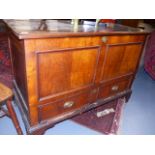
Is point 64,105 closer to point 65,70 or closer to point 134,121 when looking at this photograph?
point 65,70

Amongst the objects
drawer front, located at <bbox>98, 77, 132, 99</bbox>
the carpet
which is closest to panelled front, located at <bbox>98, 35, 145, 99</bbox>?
drawer front, located at <bbox>98, 77, 132, 99</bbox>

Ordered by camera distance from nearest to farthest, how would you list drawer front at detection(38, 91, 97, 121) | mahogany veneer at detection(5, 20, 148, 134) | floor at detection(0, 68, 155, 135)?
mahogany veneer at detection(5, 20, 148, 134) < drawer front at detection(38, 91, 97, 121) < floor at detection(0, 68, 155, 135)

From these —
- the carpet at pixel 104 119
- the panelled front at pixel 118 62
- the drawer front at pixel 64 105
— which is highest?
the panelled front at pixel 118 62

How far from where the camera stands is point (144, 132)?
1.41m

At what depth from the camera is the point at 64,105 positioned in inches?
45.4

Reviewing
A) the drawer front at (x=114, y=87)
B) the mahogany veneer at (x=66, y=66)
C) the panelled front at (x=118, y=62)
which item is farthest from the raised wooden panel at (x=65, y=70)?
the drawer front at (x=114, y=87)

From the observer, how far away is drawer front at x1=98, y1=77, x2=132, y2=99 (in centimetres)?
136

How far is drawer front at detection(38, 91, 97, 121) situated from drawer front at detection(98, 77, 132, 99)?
0.37ft

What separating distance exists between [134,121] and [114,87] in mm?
440

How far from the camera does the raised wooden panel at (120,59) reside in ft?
3.84

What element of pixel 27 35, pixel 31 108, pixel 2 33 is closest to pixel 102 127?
pixel 31 108

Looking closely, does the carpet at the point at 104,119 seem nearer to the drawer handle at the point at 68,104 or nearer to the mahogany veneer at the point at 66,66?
the mahogany veneer at the point at 66,66

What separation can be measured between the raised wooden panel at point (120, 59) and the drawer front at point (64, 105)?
22 centimetres

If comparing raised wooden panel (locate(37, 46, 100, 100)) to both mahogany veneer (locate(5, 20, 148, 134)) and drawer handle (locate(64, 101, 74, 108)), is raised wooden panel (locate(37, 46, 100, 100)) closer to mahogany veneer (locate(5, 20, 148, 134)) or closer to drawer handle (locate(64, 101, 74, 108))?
mahogany veneer (locate(5, 20, 148, 134))
